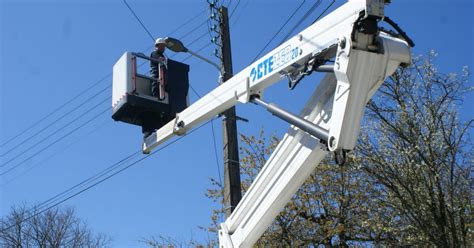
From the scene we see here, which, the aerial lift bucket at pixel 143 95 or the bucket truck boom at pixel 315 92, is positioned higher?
the aerial lift bucket at pixel 143 95

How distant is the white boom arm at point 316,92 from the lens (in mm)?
5707

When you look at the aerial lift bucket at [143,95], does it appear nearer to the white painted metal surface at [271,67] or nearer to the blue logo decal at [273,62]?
the white painted metal surface at [271,67]

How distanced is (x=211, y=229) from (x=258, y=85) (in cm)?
1052

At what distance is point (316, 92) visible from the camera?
6688mm

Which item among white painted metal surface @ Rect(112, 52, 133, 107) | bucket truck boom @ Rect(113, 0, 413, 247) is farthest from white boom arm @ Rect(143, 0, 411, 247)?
white painted metal surface @ Rect(112, 52, 133, 107)

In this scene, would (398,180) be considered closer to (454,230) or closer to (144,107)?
(454,230)

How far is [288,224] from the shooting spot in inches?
635

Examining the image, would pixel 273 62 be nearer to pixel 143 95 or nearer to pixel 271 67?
pixel 271 67

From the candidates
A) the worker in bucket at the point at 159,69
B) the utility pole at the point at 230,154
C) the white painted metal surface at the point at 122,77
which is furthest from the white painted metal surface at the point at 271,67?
the utility pole at the point at 230,154

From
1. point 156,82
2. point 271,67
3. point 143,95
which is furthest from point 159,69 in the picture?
point 271,67

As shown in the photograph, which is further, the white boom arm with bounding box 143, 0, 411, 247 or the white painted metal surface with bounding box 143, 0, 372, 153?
the white painted metal surface with bounding box 143, 0, 372, 153

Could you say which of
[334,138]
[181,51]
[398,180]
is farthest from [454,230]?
[334,138]

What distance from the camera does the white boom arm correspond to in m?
5.71

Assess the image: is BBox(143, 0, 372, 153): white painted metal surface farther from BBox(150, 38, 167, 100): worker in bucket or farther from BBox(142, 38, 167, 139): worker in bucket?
BBox(150, 38, 167, 100): worker in bucket
